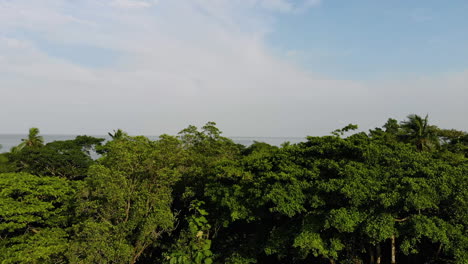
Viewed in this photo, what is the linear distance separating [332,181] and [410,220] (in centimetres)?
283

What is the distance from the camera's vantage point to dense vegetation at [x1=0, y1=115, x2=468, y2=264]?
9.92 meters

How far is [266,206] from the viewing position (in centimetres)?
1282

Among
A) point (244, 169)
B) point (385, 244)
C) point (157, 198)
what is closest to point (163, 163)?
point (157, 198)

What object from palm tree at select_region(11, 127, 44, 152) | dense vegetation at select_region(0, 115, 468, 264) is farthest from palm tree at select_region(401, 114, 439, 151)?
palm tree at select_region(11, 127, 44, 152)

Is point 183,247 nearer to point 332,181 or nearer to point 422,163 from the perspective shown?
point 332,181

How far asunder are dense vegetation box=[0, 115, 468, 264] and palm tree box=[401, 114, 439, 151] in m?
10.2

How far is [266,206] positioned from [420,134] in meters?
19.3

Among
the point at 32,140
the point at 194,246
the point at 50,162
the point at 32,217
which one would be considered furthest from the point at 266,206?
the point at 32,140

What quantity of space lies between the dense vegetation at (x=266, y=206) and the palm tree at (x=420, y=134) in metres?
10.2

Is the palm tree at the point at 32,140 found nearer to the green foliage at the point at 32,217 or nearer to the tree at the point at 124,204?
the green foliage at the point at 32,217

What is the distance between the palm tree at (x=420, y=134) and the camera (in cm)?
2459

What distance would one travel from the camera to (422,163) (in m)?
11.2

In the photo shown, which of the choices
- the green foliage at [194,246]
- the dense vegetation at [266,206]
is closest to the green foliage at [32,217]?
the dense vegetation at [266,206]

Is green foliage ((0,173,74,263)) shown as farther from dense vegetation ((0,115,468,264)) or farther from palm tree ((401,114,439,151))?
palm tree ((401,114,439,151))
